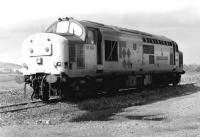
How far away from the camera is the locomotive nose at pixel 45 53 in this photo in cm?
1552

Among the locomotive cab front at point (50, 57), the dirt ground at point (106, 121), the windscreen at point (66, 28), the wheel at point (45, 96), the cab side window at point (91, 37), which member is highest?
the windscreen at point (66, 28)

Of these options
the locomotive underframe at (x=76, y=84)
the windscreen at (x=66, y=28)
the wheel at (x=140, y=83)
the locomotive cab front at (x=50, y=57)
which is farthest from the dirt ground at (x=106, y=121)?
the wheel at (x=140, y=83)

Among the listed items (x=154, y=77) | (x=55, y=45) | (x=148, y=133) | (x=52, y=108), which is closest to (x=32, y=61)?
(x=55, y=45)

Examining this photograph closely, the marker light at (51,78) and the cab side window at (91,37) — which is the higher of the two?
the cab side window at (91,37)

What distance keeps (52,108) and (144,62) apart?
→ 34.5ft

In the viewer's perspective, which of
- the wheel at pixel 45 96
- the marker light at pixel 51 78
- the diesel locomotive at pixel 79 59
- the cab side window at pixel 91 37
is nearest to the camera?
the marker light at pixel 51 78

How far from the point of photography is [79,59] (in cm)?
1648

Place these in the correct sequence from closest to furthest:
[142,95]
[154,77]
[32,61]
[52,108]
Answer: [52,108] → [32,61] → [142,95] → [154,77]

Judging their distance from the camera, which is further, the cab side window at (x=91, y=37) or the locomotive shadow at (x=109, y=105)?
the cab side window at (x=91, y=37)

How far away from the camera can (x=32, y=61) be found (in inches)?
Result: 658

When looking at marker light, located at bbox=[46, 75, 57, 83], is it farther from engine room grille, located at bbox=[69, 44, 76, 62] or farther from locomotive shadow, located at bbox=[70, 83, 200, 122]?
locomotive shadow, located at bbox=[70, 83, 200, 122]

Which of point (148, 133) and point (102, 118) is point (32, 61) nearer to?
point (102, 118)

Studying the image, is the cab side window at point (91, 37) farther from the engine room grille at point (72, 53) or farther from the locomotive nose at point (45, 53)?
the locomotive nose at point (45, 53)

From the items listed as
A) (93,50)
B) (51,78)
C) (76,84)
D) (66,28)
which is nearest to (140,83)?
(93,50)
